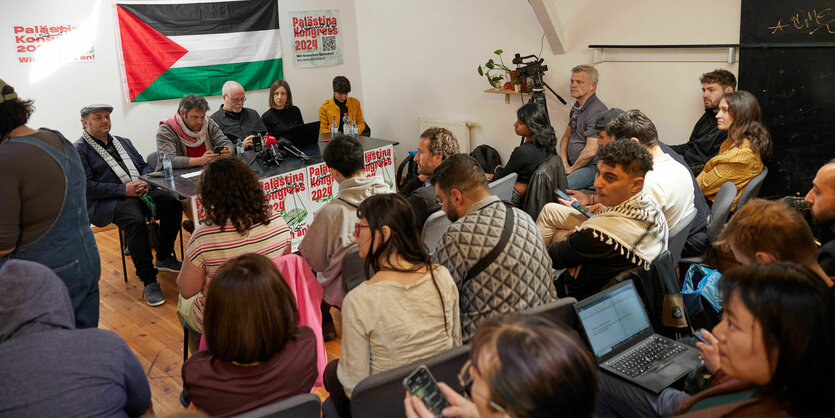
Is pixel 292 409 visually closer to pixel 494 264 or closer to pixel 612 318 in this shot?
pixel 494 264

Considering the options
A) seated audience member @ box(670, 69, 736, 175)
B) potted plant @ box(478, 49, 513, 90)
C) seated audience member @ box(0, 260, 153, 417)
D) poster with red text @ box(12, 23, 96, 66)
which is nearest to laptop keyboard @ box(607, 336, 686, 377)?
seated audience member @ box(0, 260, 153, 417)

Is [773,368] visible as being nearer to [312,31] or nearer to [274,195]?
[274,195]

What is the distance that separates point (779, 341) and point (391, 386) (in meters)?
0.96

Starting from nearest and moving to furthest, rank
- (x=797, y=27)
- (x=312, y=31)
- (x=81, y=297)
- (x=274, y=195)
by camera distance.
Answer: (x=81, y=297) → (x=797, y=27) → (x=274, y=195) → (x=312, y=31)

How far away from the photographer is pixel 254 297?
1.73 metres

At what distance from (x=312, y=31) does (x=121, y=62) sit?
2114mm

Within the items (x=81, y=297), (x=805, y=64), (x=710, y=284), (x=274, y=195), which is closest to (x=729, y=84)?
(x=805, y=64)

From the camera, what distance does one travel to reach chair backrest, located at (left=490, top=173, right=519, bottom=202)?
355 centimetres

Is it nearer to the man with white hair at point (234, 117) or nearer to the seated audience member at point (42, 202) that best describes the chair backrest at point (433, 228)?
the seated audience member at point (42, 202)

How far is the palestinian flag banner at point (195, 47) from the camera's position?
239 inches

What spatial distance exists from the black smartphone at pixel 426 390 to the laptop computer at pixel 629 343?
0.82m

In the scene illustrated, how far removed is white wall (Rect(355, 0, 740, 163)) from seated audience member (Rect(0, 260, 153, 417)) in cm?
444

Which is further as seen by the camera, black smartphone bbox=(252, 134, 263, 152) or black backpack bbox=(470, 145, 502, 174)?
black backpack bbox=(470, 145, 502, 174)

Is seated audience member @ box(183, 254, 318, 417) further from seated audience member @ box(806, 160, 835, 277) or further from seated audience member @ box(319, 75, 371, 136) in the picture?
seated audience member @ box(319, 75, 371, 136)
